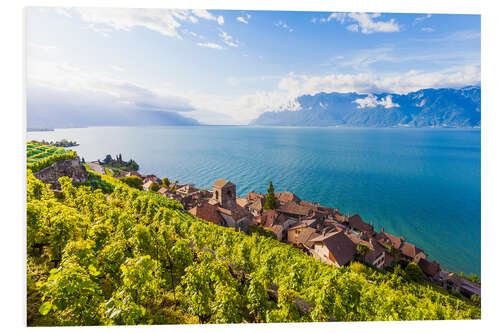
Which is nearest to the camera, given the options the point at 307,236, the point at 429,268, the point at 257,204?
the point at 429,268

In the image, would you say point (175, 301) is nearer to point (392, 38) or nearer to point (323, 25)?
point (323, 25)

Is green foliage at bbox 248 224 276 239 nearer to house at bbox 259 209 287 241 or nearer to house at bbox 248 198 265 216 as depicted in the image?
house at bbox 259 209 287 241

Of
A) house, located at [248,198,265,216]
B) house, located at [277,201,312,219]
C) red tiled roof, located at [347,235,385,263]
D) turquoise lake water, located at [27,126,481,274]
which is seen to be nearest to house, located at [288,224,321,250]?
red tiled roof, located at [347,235,385,263]

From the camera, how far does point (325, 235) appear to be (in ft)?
63.4

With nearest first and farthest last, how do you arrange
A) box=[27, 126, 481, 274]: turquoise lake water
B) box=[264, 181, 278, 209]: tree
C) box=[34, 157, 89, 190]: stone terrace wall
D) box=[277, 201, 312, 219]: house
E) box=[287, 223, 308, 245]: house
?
box=[34, 157, 89, 190]: stone terrace wall → box=[287, 223, 308, 245]: house → box=[27, 126, 481, 274]: turquoise lake water → box=[277, 201, 312, 219]: house → box=[264, 181, 278, 209]: tree

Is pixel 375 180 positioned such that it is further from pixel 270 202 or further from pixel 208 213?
pixel 208 213

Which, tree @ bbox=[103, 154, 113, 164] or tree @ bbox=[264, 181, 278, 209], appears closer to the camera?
tree @ bbox=[264, 181, 278, 209]

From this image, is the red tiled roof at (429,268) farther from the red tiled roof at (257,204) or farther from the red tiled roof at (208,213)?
the red tiled roof at (208,213)

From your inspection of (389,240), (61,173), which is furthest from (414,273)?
(61,173)

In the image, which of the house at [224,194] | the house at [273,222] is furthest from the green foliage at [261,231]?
the house at [224,194]

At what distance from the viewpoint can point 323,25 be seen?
690 cm

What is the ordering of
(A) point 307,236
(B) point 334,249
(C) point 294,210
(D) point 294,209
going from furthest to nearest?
(D) point 294,209
(C) point 294,210
(A) point 307,236
(B) point 334,249

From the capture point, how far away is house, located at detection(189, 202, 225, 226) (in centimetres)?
1978

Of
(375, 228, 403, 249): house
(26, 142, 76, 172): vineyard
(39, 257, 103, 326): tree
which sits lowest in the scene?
(375, 228, 403, 249): house
